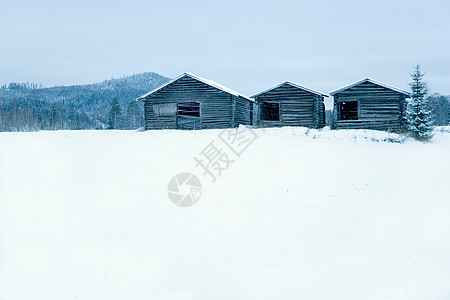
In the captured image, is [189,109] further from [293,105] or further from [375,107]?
[375,107]

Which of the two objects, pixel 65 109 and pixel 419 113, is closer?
pixel 419 113

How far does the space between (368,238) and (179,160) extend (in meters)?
8.93

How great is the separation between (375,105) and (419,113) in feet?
10.00

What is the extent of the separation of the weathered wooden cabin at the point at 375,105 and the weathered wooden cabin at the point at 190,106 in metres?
8.29

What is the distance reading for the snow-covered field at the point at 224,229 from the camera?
7043mm

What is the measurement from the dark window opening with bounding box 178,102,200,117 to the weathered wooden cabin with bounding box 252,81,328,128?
15.6ft

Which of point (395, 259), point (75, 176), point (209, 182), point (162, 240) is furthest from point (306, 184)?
point (75, 176)

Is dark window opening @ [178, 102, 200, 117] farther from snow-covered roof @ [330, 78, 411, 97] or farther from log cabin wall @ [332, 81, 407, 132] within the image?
log cabin wall @ [332, 81, 407, 132]

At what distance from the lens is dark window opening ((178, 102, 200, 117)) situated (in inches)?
1148

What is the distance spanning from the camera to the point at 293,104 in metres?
28.7

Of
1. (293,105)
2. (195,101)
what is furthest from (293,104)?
(195,101)

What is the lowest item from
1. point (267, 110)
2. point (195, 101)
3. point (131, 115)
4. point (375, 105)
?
point (375, 105)

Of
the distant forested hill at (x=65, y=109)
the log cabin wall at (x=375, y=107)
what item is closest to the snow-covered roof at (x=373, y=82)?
the log cabin wall at (x=375, y=107)

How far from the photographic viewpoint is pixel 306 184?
13172 millimetres
